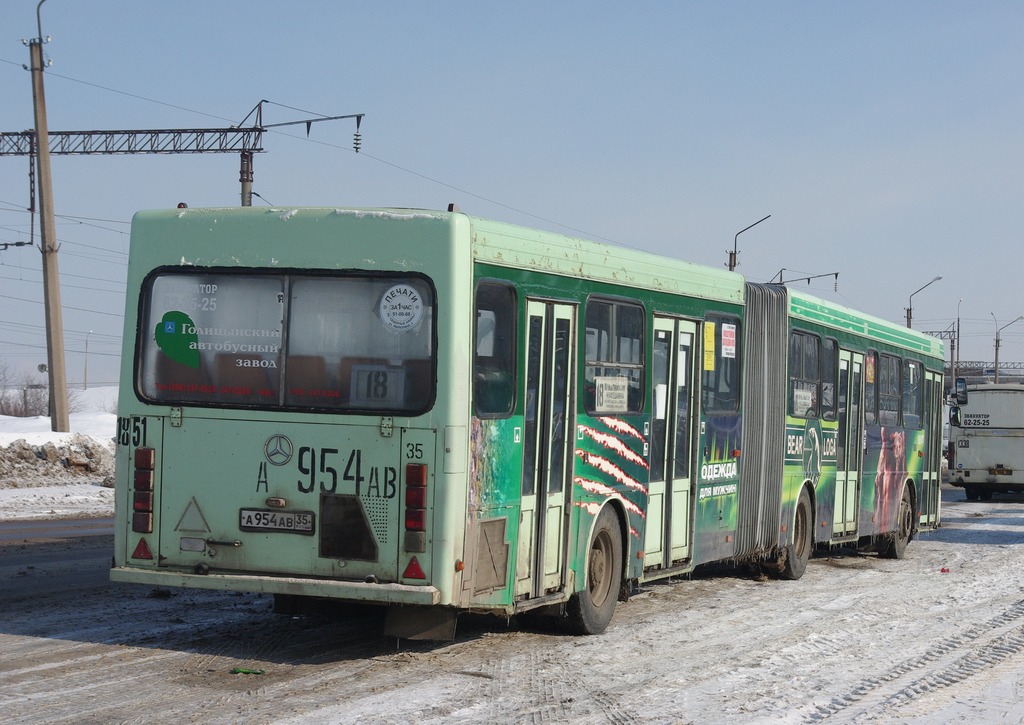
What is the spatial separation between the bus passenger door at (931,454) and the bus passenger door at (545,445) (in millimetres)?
11399

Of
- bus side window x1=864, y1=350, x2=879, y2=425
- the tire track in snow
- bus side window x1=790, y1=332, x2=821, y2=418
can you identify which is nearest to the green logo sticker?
the tire track in snow

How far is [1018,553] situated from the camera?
62.1 ft

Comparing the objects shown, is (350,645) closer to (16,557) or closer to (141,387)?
(141,387)

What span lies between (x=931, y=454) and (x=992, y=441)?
1801cm

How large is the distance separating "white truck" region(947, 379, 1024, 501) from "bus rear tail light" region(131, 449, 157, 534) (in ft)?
104

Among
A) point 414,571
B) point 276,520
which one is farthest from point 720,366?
point 276,520

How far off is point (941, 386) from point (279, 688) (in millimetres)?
15313

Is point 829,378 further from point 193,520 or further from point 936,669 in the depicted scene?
point 193,520

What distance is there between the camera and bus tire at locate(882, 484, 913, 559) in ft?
60.0

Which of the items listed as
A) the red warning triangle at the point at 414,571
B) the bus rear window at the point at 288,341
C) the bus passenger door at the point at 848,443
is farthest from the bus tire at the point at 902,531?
the bus rear window at the point at 288,341

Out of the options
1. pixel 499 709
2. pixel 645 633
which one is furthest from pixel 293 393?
pixel 645 633

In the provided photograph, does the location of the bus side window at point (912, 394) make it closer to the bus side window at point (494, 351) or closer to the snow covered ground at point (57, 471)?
the bus side window at point (494, 351)

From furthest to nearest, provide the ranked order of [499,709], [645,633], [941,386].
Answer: [941,386]
[645,633]
[499,709]

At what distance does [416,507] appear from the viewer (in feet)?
27.3
